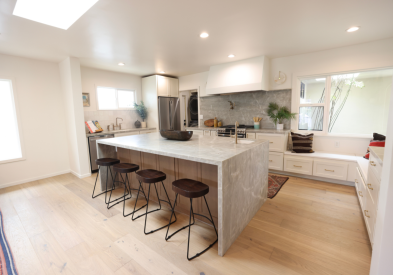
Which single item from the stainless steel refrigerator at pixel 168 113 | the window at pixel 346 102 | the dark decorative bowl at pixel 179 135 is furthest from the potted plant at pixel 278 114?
the stainless steel refrigerator at pixel 168 113

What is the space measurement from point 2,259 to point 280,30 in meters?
4.11

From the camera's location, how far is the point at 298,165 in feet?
11.7

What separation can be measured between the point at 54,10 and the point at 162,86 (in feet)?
10.5

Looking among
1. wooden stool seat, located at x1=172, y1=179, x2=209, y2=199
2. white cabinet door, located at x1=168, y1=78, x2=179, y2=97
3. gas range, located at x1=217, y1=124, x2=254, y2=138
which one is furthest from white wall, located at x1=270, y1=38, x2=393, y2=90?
wooden stool seat, located at x1=172, y1=179, x2=209, y2=199

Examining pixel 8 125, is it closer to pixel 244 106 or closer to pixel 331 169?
pixel 244 106

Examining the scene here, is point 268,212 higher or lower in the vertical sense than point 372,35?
lower

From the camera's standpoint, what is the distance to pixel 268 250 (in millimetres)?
1737

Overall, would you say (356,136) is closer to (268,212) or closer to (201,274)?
(268,212)

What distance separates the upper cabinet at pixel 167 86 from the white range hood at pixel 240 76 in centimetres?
149

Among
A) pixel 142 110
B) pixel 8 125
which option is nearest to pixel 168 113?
pixel 142 110

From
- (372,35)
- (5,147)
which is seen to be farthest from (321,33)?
(5,147)

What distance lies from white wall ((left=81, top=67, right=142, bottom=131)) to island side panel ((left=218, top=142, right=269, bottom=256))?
413cm

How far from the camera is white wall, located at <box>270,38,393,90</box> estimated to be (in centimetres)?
302

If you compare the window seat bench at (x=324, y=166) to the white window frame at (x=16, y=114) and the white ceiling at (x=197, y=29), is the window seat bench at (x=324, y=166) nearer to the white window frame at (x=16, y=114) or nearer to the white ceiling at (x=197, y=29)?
the white ceiling at (x=197, y=29)
